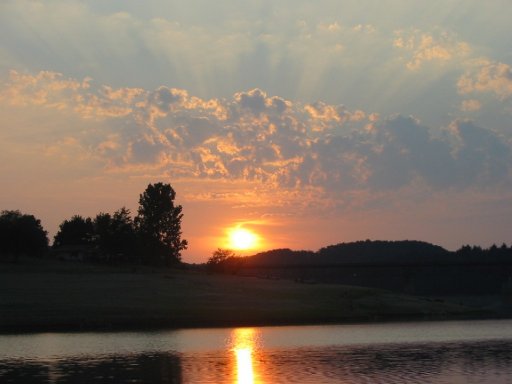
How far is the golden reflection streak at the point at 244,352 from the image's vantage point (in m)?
44.2

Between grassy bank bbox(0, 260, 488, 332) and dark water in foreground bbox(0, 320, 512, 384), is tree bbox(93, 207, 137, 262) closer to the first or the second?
grassy bank bbox(0, 260, 488, 332)

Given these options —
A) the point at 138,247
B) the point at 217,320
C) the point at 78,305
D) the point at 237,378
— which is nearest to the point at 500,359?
the point at 237,378

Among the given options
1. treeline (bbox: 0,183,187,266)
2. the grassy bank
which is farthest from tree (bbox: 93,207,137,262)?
the grassy bank

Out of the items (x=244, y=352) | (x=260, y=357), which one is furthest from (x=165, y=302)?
(x=260, y=357)

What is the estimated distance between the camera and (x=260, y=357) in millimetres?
55469

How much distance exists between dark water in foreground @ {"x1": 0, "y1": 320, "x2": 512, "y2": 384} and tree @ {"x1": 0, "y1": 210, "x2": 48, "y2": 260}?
75515mm

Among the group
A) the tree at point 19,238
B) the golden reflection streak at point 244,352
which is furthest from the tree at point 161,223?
the golden reflection streak at point 244,352

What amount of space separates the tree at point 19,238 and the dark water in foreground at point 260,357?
7552cm

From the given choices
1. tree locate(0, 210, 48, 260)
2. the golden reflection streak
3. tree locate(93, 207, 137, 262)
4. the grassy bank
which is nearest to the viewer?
the golden reflection streak

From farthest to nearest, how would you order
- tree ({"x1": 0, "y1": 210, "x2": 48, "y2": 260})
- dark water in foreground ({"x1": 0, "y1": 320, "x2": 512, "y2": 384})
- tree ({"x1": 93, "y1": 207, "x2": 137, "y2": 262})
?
tree ({"x1": 93, "y1": 207, "x2": 137, "y2": 262})
tree ({"x1": 0, "y1": 210, "x2": 48, "y2": 260})
dark water in foreground ({"x1": 0, "y1": 320, "x2": 512, "y2": 384})

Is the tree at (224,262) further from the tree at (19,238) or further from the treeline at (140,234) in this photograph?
the tree at (19,238)

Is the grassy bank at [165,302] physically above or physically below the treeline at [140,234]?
below

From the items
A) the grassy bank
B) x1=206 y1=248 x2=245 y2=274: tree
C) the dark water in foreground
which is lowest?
the dark water in foreground

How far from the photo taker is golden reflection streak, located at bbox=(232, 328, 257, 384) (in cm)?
4422
